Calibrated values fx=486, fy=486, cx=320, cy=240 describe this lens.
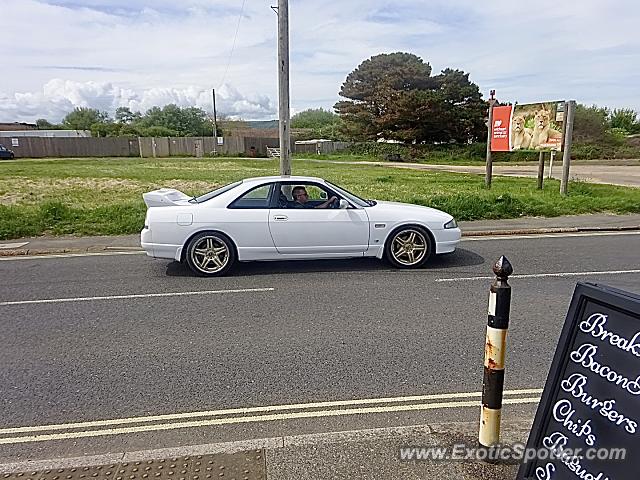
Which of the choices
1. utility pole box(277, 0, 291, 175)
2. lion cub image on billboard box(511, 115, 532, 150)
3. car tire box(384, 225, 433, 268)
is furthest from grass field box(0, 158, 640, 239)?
car tire box(384, 225, 433, 268)

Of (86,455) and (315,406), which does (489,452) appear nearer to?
(315,406)

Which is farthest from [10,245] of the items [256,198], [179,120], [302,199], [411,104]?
[179,120]

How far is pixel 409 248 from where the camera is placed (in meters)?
7.18

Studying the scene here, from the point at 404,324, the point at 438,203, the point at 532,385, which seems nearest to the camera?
the point at 532,385

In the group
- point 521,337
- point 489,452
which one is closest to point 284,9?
point 521,337

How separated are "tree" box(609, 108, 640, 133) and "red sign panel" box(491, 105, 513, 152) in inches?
1996

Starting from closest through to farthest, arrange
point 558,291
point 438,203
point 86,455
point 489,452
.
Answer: point 489,452, point 86,455, point 558,291, point 438,203

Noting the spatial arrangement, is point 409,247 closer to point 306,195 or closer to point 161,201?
point 306,195

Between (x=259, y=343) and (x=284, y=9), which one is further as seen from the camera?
(x=284, y=9)

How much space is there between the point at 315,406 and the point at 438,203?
32.0ft

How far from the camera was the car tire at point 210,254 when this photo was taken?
6844 millimetres

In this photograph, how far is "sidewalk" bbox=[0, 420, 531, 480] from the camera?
258 cm

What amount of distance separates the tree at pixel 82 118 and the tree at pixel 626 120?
78.0 meters

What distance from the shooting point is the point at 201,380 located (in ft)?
12.6
